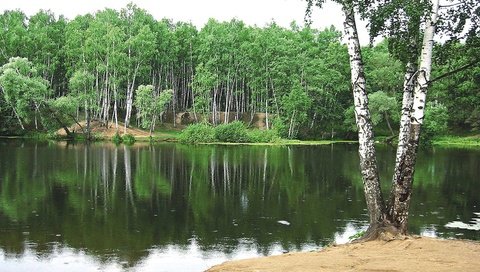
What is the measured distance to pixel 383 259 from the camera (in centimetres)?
852

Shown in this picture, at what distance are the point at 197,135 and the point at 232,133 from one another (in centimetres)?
411

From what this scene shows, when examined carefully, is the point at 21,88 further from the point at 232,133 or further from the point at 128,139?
the point at 232,133

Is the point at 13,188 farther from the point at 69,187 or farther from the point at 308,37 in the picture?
the point at 308,37

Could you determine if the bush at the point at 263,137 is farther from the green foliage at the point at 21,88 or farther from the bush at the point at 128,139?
the green foliage at the point at 21,88

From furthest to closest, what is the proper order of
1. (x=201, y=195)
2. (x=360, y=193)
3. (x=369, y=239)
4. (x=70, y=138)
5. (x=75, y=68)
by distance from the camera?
(x=75, y=68) < (x=70, y=138) < (x=360, y=193) < (x=201, y=195) < (x=369, y=239)

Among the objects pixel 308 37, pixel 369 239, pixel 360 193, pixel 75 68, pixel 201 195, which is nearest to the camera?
pixel 369 239

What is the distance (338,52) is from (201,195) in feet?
179

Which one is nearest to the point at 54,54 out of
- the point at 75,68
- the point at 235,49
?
the point at 75,68

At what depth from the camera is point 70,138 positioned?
2351 inches

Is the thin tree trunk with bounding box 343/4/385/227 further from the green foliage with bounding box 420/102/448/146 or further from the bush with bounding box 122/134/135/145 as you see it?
the green foliage with bounding box 420/102/448/146

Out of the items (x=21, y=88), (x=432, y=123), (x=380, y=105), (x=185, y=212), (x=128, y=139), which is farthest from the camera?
(x=380, y=105)

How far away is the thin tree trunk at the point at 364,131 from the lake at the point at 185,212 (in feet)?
7.50

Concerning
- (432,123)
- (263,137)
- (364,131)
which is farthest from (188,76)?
(364,131)

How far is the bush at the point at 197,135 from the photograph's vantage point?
5778cm
